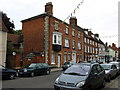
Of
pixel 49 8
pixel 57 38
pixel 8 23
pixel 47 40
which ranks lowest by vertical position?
pixel 47 40

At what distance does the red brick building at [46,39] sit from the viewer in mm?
27641

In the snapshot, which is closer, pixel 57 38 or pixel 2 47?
pixel 2 47

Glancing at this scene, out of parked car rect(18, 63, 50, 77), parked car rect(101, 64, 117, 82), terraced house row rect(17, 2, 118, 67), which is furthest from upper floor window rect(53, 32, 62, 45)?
parked car rect(101, 64, 117, 82)

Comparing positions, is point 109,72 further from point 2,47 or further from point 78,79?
point 2,47

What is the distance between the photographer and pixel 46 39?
27.9m

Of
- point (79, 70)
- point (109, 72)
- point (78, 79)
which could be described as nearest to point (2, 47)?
point (109, 72)

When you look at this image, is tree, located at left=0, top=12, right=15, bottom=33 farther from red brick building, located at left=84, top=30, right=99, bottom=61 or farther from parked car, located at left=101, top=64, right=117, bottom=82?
parked car, located at left=101, top=64, right=117, bottom=82

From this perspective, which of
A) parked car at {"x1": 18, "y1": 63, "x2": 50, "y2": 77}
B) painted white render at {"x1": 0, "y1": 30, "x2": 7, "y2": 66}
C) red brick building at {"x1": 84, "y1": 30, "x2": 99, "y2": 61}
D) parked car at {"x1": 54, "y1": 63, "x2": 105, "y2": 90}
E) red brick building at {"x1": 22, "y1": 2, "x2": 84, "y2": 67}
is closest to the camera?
parked car at {"x1": 54, "y1": 63, "x2": 105, "y2": 90}

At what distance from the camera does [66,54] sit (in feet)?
108

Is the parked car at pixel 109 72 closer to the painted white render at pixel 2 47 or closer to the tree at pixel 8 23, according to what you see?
the painted white render at pixel 2 47

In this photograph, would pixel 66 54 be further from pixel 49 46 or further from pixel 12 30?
pixel 12 30

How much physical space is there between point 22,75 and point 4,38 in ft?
25.5

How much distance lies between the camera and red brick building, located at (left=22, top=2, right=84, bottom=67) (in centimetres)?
2764

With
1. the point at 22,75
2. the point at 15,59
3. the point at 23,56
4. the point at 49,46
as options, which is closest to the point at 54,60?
the point at 49,46
